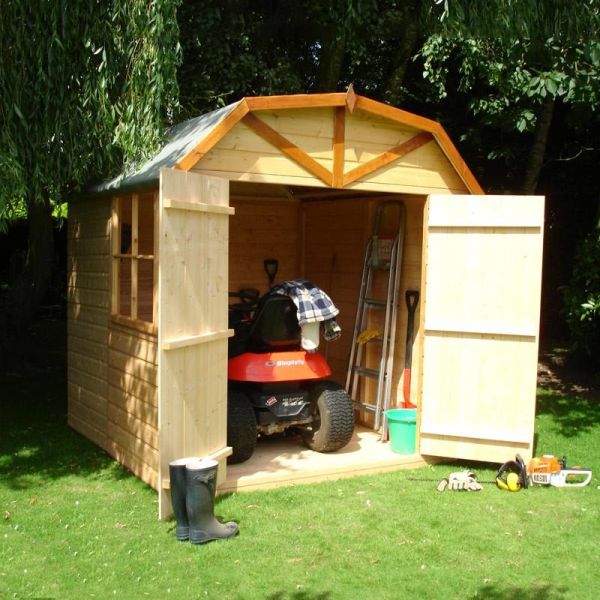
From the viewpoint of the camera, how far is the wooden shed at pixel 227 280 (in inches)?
188

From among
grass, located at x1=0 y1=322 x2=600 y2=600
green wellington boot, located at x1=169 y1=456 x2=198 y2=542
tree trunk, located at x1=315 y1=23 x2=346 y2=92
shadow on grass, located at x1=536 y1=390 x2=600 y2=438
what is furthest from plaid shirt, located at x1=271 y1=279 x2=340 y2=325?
tree trunk, located at x1=315 y1=23 x2=346 y2=92

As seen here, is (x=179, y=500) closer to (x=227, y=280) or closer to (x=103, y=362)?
(x=227, y=280)

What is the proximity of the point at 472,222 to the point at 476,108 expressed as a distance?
3.39 metres

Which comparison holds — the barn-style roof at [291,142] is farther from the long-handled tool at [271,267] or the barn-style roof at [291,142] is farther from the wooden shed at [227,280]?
the long-handled tool at [271,267]

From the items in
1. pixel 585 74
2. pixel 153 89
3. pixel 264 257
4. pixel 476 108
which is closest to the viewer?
pixel 153 89

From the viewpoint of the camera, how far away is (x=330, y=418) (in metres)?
5.98

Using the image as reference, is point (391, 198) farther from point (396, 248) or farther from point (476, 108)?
point (476, 108)

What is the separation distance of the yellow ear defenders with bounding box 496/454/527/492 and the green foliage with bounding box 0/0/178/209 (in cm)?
347

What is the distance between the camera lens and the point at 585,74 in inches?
285

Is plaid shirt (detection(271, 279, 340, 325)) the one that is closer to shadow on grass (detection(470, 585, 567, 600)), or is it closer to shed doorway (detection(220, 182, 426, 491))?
shed doorway (detection(220, 182, 426, 491))

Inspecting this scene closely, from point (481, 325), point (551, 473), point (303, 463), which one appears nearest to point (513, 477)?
point (551, 473)

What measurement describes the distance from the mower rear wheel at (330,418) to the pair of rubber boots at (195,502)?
67.0 inches

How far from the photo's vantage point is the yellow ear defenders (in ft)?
17.7

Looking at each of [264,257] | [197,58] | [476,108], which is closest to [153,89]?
[264,257]
